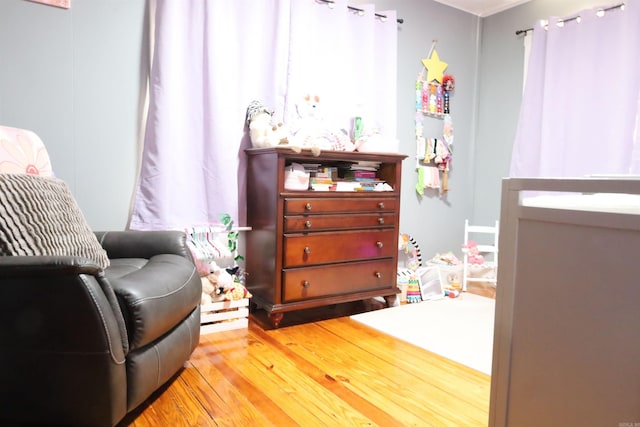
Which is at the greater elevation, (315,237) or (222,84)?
(222,84)

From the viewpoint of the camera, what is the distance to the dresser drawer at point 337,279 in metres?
2.45

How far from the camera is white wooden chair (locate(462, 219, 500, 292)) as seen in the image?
3.43 m

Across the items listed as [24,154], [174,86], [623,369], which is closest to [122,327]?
A: [24,154]

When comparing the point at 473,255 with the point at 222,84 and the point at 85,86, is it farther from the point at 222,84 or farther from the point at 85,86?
the point at 85,86

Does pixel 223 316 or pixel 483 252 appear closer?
pixel 223 316

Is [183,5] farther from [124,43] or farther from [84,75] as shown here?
[84,75]

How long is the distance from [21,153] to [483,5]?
345 centimetres

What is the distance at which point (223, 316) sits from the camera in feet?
7.88

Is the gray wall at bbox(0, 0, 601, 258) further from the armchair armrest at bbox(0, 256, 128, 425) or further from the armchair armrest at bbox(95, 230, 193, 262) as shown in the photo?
the armchair armrest at bbox(0, 256, 128, 425)

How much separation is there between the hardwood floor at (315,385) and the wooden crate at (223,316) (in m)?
0.05

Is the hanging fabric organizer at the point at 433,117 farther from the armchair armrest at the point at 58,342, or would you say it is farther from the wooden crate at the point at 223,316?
the armchair armrest at the point at 58,342

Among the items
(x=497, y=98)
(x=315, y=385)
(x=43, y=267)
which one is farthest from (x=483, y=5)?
(x=43, y=267)

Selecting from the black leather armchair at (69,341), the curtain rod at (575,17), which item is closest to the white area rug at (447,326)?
the black leather armchair at (69,341)

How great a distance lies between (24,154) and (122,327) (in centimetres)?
101
